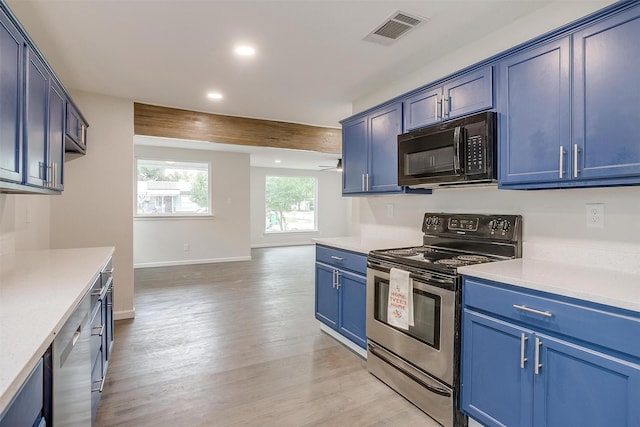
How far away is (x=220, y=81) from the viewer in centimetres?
342

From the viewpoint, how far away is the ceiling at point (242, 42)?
2146 mm

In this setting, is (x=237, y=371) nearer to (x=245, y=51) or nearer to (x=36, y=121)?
(x=36, y=121)

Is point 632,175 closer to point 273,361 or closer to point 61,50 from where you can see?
point 273,361

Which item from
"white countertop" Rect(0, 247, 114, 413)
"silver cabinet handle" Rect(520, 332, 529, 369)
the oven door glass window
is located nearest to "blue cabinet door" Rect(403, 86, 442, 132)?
the oven door glass window

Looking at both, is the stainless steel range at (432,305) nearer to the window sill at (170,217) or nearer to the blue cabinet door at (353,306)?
the blue cabinet door at (353,306)

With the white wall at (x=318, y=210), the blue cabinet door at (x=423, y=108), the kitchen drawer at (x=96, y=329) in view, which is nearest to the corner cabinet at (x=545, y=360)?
the blue cabinet door at (x=423, y=108)

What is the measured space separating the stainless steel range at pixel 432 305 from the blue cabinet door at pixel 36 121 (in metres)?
2.14

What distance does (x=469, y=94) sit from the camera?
2264 mm

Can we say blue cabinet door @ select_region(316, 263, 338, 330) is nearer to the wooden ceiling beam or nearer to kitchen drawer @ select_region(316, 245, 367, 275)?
kitchen drawer @ select_region(316, 245, 367, 275)

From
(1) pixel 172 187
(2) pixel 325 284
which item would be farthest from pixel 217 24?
(1) pixel 172 187

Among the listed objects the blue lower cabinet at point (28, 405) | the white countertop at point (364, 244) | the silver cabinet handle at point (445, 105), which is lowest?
the blue lower cabinet at point (28, 405)

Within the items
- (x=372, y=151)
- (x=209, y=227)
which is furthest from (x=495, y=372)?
(x=209, y=227)

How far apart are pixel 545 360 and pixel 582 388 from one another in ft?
0.50

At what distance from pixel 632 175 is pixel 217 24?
8.08 feet
